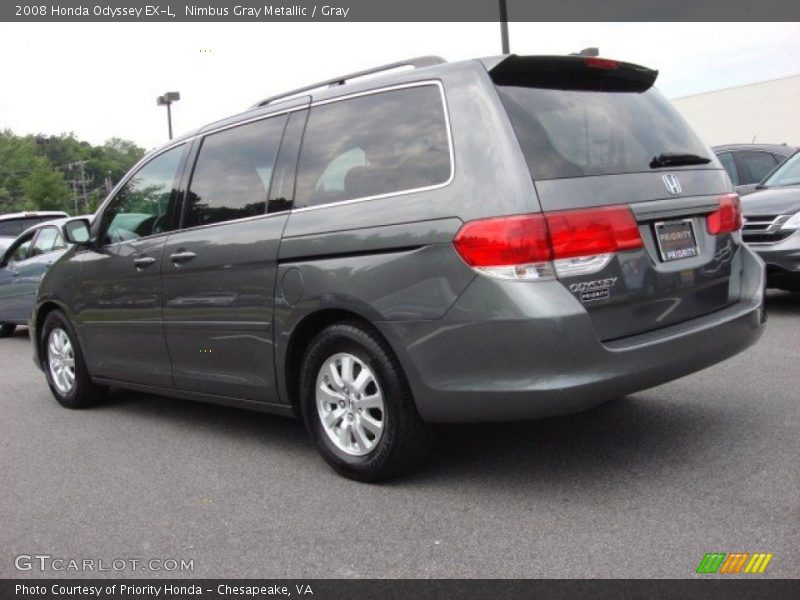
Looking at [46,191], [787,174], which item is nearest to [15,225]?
[787,174]

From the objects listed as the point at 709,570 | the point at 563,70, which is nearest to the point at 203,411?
the point at 563,70

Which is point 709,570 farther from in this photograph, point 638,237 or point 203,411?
point 203,411

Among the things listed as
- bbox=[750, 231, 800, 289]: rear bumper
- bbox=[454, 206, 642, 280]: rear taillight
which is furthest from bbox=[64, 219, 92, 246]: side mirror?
bbox=[750, 231, 800, 289]: rear bumper

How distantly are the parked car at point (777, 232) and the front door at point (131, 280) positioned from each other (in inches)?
209

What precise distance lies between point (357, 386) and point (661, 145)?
73.4 inches

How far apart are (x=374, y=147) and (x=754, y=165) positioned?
30.7 feet

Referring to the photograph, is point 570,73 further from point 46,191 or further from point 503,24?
point 46,191

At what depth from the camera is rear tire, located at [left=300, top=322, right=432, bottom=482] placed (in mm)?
3684

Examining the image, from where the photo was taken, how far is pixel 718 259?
12.9 feet

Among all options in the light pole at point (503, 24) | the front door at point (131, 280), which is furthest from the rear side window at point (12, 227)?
the front door at point (131, 280)

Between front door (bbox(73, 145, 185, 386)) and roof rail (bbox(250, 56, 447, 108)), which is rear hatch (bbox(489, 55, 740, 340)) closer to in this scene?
roof rail (bbox(250, 56, 447, 108))

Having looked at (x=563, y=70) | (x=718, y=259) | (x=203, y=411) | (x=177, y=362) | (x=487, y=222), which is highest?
(x=563, y=70)

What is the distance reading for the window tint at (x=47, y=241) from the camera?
10391 millimetres

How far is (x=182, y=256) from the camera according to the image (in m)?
4.76
